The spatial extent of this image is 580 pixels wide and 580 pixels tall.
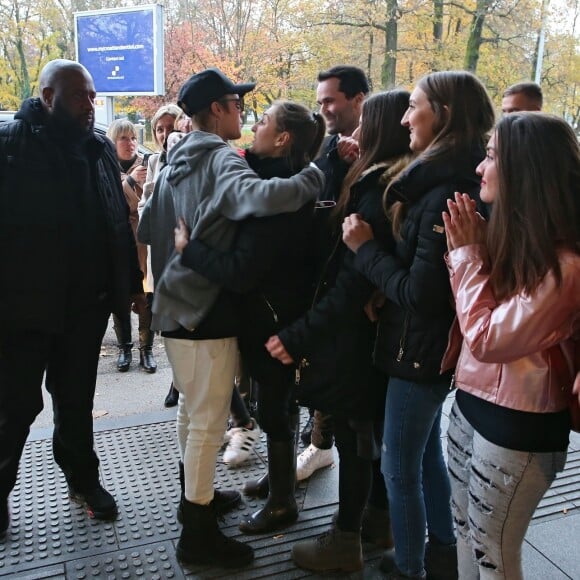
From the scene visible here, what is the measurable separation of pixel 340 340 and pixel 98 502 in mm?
1503

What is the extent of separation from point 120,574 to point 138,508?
0.47 meters

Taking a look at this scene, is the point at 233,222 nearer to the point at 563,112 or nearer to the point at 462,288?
the point at 462,288

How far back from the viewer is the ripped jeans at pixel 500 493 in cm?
153

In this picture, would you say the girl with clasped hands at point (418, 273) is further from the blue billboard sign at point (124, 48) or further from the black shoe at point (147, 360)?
the blue billboard sign at point (124, 48)

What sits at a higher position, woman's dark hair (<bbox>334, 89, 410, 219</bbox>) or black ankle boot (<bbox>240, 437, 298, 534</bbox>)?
woman's dark hair (<bbox>334, 89, 410, 219</bbox>)

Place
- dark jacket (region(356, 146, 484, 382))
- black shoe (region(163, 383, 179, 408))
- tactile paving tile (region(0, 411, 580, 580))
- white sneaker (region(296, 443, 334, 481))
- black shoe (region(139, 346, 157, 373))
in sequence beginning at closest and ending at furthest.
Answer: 1. dark jacket (region(356, 146, 484, 382))
2. tactile paving tile (region(0, 411, 580, 580))
3. white sneaker (region(296, 443, 334, 481))
4. black shoe (region(163, 383, 179, 408))
5. black shoe (region(139, 346, 157, 373))

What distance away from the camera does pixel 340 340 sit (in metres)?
2.14

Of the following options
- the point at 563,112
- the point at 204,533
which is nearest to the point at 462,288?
the point at 204,533

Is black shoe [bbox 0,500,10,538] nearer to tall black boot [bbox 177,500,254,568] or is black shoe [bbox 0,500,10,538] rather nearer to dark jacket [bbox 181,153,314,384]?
tall black boot [bbox 177,500,254,568]

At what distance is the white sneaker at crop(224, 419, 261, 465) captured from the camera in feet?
10.6

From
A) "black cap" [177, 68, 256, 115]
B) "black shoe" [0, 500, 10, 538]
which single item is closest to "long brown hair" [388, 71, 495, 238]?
"black cap" [177, 68, 256, 115]

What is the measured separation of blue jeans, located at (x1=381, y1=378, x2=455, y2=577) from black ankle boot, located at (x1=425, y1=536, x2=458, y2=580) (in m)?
0.03

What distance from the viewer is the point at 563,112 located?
19781mm

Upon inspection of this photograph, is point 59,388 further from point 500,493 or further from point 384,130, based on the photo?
point 500,493
